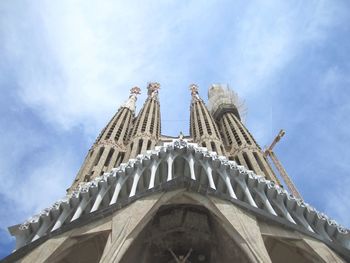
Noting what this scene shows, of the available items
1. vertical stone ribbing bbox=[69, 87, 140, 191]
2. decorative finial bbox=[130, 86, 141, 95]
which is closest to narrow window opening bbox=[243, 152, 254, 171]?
vertical stone ribbing bbox=[69, 87, 140, 191]

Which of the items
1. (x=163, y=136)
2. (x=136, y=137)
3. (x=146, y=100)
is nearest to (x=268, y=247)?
(x=136, y=137)

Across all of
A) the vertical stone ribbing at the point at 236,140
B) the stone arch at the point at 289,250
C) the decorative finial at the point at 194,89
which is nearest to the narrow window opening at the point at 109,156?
the vertical stone ribbing at the point at 236,140

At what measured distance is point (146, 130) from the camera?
1113 inches

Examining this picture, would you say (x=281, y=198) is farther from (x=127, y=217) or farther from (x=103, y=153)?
(x=103, y=153)

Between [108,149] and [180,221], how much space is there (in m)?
13.0

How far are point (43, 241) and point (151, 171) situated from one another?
4163 mm

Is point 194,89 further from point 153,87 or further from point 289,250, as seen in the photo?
point 289,250

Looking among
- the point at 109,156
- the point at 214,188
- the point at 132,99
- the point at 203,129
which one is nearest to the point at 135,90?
the point at 132,99

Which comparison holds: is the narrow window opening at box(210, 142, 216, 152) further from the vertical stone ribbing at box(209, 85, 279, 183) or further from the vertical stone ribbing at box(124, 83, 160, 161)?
the vertical stone ribbing at box(124, 83, 160, 161)

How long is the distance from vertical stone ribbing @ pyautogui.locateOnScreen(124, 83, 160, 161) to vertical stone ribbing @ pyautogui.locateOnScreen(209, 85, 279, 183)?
5.21m

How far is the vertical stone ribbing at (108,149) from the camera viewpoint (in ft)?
71.8

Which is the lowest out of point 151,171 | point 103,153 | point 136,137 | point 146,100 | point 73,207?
point 73,207

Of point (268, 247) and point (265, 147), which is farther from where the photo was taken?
point (265, 147)

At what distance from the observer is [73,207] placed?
1262 centimetres
